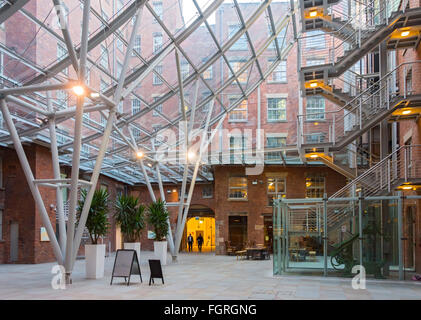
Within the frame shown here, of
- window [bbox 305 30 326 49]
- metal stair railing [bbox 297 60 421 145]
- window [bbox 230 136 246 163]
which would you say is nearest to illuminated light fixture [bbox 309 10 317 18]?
metal stair railing [bbox 297 60 421 145]

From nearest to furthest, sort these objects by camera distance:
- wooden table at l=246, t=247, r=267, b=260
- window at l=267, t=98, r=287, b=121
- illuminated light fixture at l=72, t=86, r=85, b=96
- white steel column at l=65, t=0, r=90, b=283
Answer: illuminated light fixture at l=72, t=86, r=85, b=96, white steel column at l=65, t=0, r=90, b=283, wooden table at l=246, t=247, r=267, b=260, window at l=267, t=98, r=287, b=121

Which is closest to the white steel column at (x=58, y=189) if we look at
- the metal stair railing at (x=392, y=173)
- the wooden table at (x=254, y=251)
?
the metal stair railing at (x=392, y=173)

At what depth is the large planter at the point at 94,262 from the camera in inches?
579

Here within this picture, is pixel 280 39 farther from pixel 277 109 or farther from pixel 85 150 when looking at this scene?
pixel 85 150

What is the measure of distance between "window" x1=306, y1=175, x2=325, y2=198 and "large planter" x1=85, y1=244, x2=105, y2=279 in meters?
16.1

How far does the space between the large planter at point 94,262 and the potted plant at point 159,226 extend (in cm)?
542

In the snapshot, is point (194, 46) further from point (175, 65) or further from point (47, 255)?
point (47, 255)

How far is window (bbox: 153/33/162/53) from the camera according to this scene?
16.6 m

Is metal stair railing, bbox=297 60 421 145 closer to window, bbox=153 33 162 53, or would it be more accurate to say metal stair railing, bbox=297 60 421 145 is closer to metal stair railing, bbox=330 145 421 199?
metal stair railing, bbox=330 145 421 199

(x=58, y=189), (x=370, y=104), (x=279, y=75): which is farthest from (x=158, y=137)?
(x=370, y=104)

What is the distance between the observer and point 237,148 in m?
26.8

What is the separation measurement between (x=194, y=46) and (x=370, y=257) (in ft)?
33.1

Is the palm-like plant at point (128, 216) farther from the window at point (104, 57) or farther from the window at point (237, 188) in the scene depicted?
the window at point (237, 188)

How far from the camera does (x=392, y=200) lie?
546 inches
